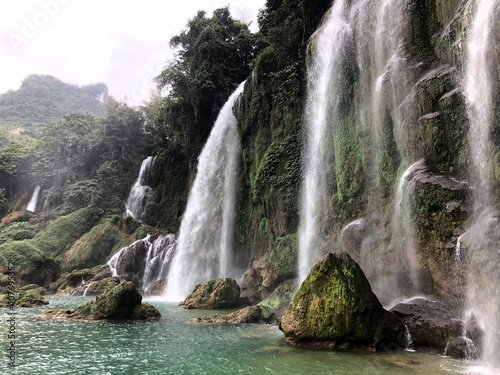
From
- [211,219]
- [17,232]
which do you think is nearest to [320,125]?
[211,219]

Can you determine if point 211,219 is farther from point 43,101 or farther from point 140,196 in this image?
point 43,101

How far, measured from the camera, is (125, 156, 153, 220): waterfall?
109 ft

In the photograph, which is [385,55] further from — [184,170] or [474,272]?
[184,170]

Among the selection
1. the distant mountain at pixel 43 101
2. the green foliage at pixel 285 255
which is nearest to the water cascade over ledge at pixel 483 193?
the green foliage at pixel 285 255

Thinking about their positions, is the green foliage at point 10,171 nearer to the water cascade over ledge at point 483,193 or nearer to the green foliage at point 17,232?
the green foliage at point 17,232

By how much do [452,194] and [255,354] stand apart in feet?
19.8

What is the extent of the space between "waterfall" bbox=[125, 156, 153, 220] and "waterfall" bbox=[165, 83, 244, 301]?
9816mm

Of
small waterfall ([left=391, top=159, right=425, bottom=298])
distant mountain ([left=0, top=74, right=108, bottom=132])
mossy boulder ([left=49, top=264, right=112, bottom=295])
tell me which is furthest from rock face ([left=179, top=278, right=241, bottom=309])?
distant mountain ([left=0, top=74, right=108, bottom=132])

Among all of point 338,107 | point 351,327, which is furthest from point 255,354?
point 338,107

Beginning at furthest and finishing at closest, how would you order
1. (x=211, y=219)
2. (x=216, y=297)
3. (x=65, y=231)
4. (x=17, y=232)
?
(x=17, y=232) → (x=65, y=231) → (x=211, y=219) → (x=216, y=297)

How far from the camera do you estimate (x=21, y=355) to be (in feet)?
24.0

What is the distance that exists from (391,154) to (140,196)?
27436 mm

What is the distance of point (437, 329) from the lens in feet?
23.2

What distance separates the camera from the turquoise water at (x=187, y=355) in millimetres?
6242
